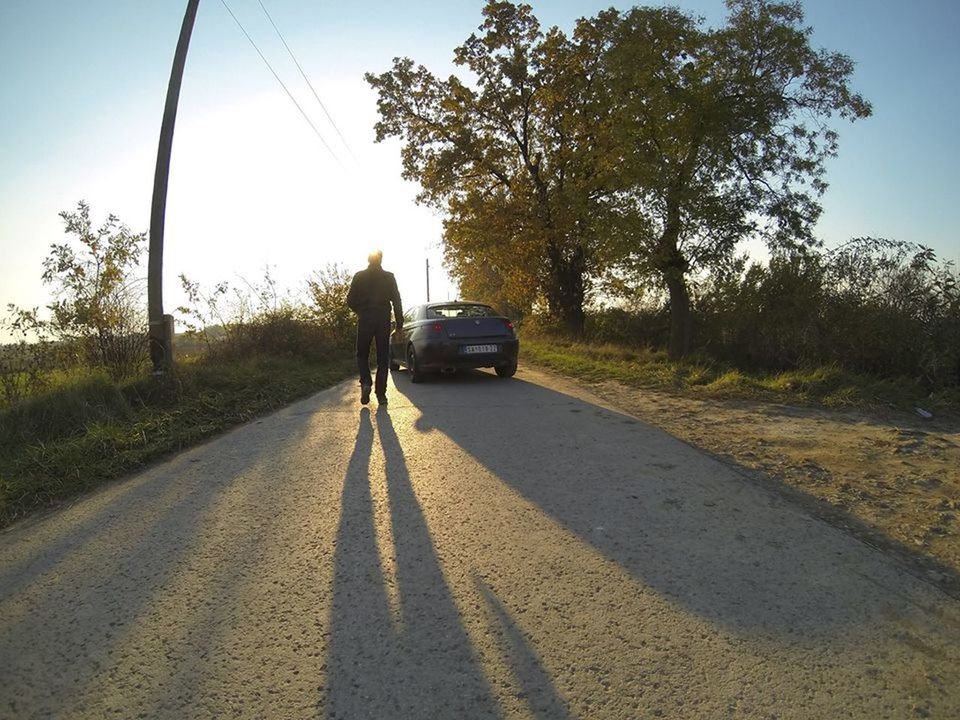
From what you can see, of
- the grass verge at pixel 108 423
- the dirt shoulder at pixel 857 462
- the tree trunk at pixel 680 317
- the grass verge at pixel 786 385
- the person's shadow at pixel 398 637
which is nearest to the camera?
the person's shadow at pixel 398 637

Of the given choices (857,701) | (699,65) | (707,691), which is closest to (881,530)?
(857,701)

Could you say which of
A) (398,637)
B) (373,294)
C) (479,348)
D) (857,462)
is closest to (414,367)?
(479,348)

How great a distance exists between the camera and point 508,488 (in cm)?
418

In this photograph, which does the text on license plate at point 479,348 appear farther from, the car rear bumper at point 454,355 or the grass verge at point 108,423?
the grass verge at point 108,423

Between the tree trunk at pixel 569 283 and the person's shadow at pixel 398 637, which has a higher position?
the tree trunk at pixel 569 283

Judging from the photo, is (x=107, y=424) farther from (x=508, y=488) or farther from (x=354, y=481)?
(x=508, y=488)

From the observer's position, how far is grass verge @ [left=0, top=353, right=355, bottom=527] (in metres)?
4.61

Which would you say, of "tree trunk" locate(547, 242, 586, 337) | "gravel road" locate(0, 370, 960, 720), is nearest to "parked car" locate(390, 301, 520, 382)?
"gravel road" locate(0, 370, 960, 720)

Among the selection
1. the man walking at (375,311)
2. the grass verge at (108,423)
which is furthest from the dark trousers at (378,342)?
the grass verge at (108,423)

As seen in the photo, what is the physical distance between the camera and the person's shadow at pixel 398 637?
6.56 ft

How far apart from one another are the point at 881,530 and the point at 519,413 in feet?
13.1

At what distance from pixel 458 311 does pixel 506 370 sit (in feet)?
4.36

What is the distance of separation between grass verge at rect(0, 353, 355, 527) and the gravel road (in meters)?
0.51

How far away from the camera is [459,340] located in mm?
9688
